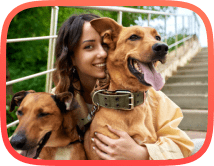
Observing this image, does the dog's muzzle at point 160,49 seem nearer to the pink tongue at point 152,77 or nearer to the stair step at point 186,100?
the pink tongue at point 152,77

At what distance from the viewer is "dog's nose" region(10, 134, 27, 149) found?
1166 mm

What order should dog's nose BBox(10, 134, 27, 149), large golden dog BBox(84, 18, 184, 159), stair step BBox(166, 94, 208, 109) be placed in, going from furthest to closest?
stair step BBox(166, 94, 208, 109)
large golden dog BBox(84, 18, 184, 159)
dog's nose BBox(10, 134, 27, 149)

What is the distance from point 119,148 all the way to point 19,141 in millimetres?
604

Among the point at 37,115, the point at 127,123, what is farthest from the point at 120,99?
the point at 37,115

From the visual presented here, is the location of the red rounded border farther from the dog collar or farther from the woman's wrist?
the dog collar

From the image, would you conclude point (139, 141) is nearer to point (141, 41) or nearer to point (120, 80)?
point (120, 80)

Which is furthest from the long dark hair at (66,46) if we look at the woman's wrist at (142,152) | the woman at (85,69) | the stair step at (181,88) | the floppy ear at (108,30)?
the stair step at (181,88)

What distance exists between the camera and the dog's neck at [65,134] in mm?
1396

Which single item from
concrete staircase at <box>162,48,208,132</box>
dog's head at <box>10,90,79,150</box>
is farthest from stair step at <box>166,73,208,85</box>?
dog's head at <box>10,90,79,150</box>

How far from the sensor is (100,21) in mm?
1368

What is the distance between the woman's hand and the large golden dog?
1.2 inches

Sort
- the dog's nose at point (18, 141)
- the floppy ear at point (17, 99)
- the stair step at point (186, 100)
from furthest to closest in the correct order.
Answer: the stair step at point (186, 100), the floppy ear at point (17, 99), the dog's nose at point (18, 141)

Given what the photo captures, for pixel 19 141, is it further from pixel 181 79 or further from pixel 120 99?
pixel 181 79

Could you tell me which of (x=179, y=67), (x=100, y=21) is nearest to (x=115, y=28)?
(x=100, y=21)
